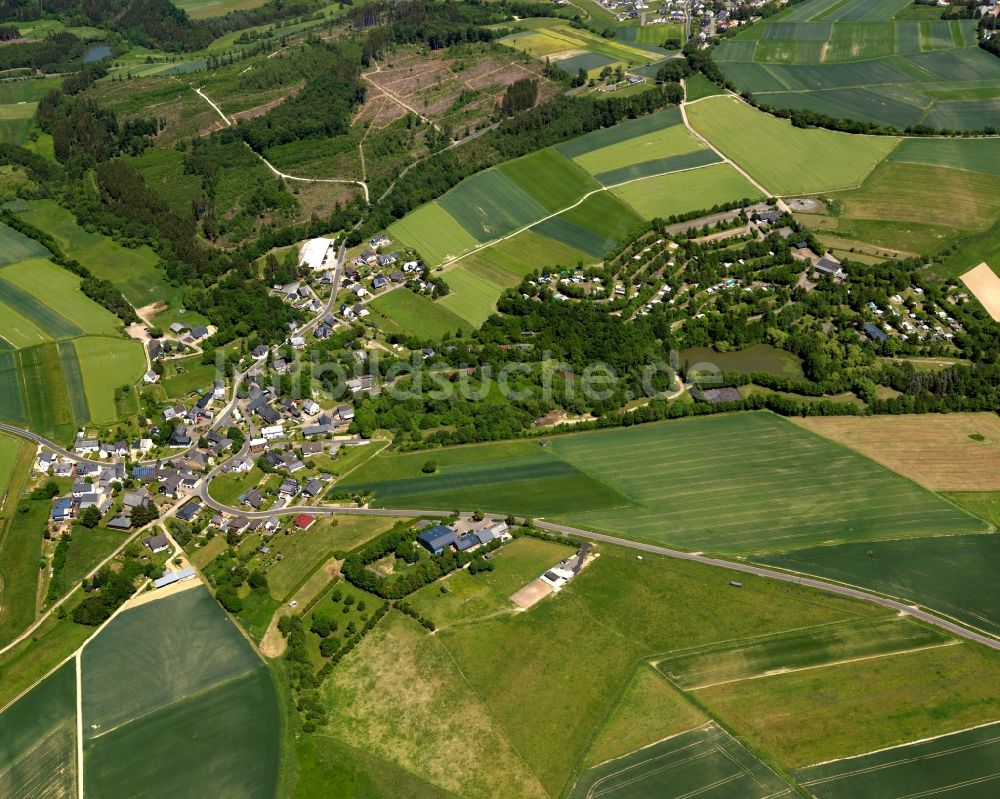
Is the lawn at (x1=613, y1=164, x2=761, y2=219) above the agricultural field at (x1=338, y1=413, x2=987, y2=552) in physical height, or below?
above

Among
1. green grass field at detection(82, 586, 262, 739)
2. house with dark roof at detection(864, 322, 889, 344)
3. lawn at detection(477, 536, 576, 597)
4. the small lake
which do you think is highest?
house with dark roof at detection(864, 322, 889, 344)

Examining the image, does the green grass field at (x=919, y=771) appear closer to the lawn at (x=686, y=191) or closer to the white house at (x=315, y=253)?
the lawn at (x=686, y=191)

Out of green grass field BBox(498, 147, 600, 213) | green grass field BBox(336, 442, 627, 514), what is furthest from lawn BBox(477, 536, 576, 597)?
green grass field BBox(498, 147, 600, 213)

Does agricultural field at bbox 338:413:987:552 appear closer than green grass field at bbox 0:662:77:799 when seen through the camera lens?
No

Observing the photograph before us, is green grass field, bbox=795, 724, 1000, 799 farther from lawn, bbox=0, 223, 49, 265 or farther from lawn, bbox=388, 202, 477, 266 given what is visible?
lawn, bbox=0, 223, 49, 265

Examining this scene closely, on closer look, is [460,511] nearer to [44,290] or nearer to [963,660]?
[963,660]

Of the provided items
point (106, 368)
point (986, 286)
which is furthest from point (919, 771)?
point (106, 368)

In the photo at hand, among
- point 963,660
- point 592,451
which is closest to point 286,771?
point 592,451
